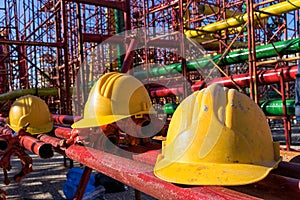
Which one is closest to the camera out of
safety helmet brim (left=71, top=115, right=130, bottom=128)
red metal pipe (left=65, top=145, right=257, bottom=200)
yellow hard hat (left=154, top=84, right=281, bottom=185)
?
red metal pipe (left=65, top=145, right=257, bottom=200)

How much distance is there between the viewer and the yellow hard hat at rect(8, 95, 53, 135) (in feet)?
12.4

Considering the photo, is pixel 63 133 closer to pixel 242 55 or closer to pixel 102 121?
pixel 102 121

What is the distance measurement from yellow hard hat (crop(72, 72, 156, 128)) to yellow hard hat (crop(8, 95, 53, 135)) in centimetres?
147

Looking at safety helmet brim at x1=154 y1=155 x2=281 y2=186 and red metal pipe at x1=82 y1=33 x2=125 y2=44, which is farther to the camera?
red metal pipe at x1=82 y1=33 x2=125 y2=44

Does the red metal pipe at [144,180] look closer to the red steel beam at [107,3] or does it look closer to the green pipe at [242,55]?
the green pipe at [242,55]

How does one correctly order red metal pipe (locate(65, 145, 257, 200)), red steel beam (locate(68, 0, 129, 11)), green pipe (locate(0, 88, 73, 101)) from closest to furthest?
red metal pipe (locate(65, 145, 257, 200)), red steel beam (locate(68, 0, 129, 11)), green pipe (locate(0, 88, 73, 101))

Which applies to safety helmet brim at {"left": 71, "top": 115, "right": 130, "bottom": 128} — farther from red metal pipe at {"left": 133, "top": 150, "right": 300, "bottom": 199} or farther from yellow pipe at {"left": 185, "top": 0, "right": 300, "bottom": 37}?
yellow pipe at {"left": 185, "top": 0, "right": 300, "bottom": 37}

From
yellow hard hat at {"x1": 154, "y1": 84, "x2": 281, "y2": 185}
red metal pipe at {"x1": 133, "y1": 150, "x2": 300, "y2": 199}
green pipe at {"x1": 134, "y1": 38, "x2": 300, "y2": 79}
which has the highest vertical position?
green pipe at {"x1": 134, "y1": 38, "x2": 300, "y2": 79}

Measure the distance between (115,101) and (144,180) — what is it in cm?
107

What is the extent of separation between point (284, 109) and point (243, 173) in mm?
4517

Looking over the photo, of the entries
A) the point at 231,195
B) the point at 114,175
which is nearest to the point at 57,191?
the point at 114,175

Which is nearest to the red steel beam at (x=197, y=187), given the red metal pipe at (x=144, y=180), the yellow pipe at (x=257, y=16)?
the red metal pipe at (x=144, y=180)

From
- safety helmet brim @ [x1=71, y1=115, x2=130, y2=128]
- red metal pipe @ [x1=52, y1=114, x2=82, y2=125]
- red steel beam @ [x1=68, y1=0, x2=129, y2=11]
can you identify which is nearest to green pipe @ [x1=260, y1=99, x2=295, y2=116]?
red metal pipe @ [x1=52, y1=114, x2=82, y2=125]

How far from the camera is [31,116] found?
3805 mm
